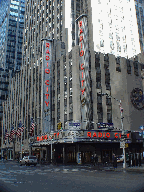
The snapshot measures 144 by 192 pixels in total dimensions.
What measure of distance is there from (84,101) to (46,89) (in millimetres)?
16451

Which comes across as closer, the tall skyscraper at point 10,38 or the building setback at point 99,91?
the building setback at point 99,91

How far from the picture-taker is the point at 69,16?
278 ft

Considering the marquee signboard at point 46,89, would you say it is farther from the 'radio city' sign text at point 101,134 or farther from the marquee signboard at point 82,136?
the 'radio city' sign text at point 101,134

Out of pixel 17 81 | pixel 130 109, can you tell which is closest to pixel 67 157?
pixel 130 109

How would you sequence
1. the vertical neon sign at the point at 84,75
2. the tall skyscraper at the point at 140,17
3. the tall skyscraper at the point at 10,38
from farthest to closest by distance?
1. the tall skyscraper at the point at 10,38
2. the tall skyscraper at the point at 140,17
3. the vertical neon sign at the point at 84,75

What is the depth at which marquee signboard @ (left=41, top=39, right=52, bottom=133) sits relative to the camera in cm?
6222

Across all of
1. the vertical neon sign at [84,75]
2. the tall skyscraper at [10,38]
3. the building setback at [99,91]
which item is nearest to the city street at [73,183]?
the building setback at [99,91]

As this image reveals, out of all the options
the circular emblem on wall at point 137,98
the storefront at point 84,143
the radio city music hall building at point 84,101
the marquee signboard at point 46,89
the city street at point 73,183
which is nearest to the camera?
the city street at point 73,183

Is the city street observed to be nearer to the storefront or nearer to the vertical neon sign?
the storefront

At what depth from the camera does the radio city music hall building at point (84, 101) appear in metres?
50.2

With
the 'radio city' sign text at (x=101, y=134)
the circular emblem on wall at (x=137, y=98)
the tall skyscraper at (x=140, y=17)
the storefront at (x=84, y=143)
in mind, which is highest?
the tall skyscraper at (x=140, y=17)

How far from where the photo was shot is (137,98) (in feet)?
196

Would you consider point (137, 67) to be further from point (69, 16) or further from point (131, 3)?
point (131, 3)

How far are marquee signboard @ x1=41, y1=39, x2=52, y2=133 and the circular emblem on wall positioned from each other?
2157 cm
